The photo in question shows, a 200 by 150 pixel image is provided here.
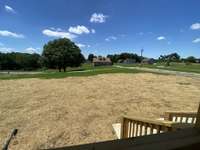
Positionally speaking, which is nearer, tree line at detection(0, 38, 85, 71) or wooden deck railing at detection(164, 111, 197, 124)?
wooden deck railing at detection(164, 111, 197, 124)

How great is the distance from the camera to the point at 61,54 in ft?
113

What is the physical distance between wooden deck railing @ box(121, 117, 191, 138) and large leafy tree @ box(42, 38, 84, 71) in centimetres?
3133

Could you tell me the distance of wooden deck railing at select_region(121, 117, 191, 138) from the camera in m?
2.63

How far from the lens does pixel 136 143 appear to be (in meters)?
0.94

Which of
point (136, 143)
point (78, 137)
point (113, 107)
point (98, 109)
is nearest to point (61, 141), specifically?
point (78, 137)

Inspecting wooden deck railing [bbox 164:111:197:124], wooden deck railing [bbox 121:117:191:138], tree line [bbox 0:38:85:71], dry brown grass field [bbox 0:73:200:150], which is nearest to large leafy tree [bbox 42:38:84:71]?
tree line [bbox 0:38:85:71]

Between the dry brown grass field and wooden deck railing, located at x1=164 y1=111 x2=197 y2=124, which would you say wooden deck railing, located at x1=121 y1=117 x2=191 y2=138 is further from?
the dry brown grass field

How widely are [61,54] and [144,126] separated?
3219 centimetres

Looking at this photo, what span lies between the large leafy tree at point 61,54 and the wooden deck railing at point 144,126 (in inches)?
1234

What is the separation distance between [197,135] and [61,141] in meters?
4.01

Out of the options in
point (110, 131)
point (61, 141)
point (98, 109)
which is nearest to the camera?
point (61, 141)

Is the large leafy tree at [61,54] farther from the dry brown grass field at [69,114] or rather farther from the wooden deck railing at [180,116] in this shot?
the wooden deck railing at [180,116]

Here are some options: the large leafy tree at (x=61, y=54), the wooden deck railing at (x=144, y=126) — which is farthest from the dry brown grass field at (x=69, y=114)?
the large leafy tree at (x=61, y=54)

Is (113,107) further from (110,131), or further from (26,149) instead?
(26,149)
